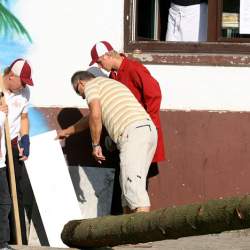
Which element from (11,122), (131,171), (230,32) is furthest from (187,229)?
(230,32)

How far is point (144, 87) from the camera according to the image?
758cm

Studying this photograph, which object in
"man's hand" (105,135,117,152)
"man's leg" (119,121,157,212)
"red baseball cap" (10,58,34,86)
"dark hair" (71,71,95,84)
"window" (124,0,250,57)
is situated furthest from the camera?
"window" (124,0,250,57)

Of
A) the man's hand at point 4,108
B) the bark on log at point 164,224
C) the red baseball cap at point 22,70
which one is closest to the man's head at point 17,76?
the red baseball cap at point 22,70

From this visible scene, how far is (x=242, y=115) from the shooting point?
789cm

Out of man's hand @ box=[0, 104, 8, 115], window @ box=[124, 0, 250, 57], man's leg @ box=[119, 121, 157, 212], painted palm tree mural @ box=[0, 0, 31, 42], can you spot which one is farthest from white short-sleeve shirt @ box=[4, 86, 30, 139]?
window @ box=[124, 0, 250, 57]

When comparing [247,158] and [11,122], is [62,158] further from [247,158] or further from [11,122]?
[247,158]

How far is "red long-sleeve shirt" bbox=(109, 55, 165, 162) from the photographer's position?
24.9 ft

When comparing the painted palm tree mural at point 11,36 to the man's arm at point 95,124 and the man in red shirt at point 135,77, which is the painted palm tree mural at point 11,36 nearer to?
the man in red shirt at point 135,77

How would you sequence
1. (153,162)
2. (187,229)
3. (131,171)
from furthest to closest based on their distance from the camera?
(153,162) → (131,171) → (187,229)

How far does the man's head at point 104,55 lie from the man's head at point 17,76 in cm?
55

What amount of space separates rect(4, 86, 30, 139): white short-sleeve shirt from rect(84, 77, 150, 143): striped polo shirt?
1.85 ft

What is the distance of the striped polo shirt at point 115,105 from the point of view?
7.35 metres

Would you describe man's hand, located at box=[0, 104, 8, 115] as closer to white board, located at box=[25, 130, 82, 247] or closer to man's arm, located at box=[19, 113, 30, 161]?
man's arm, located at box=[19, 113, 30, 161]

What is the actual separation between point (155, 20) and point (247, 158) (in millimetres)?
1450
